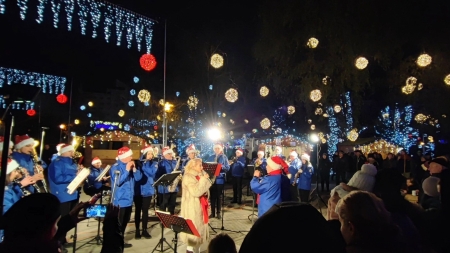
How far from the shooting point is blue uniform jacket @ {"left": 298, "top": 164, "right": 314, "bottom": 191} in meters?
10.6

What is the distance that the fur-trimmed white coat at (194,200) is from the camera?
5625mm

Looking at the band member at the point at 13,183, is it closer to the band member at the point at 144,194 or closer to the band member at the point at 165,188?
the band member at the point at 144,194

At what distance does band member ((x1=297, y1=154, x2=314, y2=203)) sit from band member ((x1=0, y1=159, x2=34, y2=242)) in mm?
7917

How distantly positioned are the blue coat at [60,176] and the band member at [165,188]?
97.5 inches

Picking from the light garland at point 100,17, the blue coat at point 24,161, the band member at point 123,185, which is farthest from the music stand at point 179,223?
the light garland at point 100,17

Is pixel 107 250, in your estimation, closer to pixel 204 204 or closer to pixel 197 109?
pixel 204 204

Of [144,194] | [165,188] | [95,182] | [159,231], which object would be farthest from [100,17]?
[159,231]

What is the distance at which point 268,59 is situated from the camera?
55.0 feet

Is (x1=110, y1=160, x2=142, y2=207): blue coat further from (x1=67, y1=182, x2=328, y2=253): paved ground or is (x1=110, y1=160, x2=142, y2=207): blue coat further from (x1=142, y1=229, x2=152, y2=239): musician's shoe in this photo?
(x1=142, y1=229, x2=152, y2=239): musician's shoe

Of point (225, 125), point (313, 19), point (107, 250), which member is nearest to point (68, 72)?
point (225, 125)

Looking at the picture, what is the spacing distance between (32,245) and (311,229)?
182 cm

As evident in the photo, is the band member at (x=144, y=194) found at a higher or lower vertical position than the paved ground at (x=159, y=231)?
higher

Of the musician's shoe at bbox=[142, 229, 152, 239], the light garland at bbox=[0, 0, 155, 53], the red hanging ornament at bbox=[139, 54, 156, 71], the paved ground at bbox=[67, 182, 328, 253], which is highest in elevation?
the light garland at bbox=[0, 0, 155, 53]

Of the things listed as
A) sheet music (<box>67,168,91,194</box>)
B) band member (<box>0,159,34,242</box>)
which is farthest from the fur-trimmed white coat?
band member (<box>0,159,34,242</box>)
